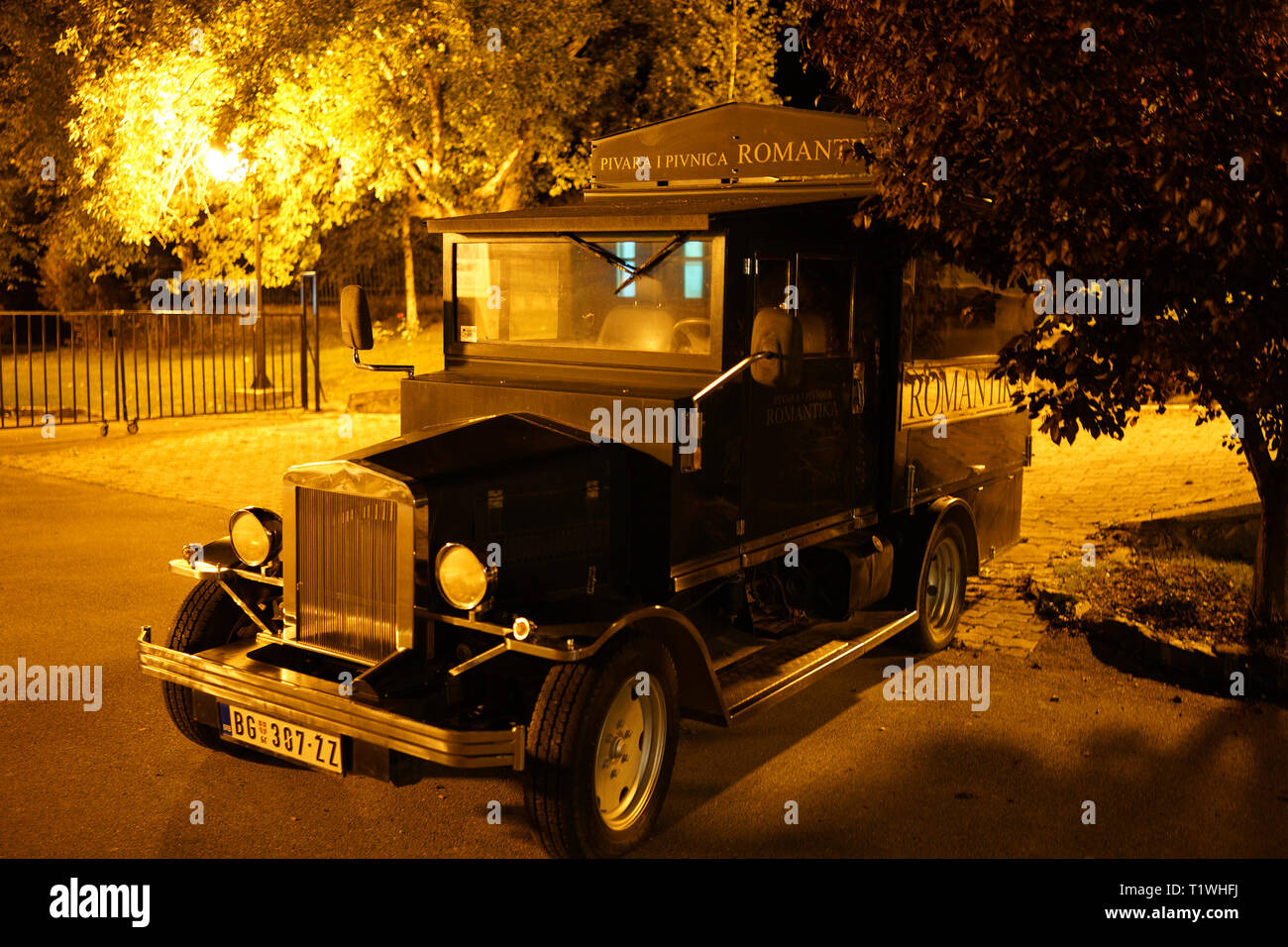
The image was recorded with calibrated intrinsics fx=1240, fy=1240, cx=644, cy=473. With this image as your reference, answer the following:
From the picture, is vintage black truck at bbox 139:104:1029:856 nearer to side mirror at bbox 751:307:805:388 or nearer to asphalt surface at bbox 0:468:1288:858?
side mirror at bbox 751:307:805:388

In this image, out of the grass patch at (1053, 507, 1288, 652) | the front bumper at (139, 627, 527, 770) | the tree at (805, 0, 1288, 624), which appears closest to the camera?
the front bumper at (139, 627, 527, 770)

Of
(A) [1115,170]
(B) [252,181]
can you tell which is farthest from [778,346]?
(B) [252,181]

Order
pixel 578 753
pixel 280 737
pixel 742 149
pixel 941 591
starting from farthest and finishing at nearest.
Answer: pixel 941 591 < pixel 742 149 < pixel 280 737 < pixel 578 753

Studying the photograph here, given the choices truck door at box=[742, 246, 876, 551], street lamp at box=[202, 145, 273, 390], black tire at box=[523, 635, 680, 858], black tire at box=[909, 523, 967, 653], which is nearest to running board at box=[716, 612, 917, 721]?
black tire at box=[909, 523, 967, 653]

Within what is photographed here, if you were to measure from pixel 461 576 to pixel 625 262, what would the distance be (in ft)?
5.88

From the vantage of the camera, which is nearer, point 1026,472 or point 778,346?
point 778,346

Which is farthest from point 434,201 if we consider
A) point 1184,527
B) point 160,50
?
point 1184,527

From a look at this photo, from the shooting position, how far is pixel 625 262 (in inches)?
213

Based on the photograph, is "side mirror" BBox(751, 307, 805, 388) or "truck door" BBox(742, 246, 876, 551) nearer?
"side mirror" BBox(751, 307, 805, 388)

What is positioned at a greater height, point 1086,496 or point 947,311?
point 947,311

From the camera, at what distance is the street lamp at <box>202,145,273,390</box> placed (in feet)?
58.7

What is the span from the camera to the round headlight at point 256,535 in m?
4.98

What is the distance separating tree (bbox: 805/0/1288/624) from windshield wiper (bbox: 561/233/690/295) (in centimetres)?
118

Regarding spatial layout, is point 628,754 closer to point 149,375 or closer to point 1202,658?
point 1202,658
